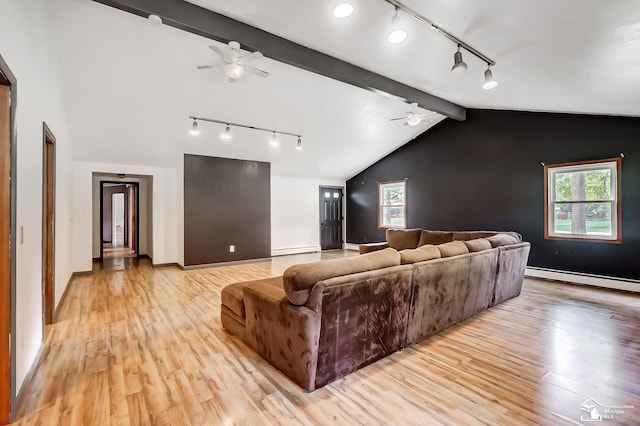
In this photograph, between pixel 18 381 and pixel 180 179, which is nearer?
pixel 18 381

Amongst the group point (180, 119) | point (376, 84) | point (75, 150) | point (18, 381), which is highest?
point (376, 84)

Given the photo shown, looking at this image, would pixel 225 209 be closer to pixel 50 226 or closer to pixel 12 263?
pixel 50 226

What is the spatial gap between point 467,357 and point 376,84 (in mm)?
3720

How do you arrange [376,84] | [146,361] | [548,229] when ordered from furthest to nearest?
1. [548,229]
2. [376,84]
3. [146,361]

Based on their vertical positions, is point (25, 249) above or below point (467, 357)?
above

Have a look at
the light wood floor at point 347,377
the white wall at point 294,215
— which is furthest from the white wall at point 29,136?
the white wall at point 294,215

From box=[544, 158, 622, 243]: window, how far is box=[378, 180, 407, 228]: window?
3172 millimetres

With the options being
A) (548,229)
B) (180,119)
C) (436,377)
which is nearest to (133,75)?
(180,119)

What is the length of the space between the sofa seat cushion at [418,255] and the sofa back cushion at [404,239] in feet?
8.66

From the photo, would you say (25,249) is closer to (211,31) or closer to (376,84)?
(211,31)

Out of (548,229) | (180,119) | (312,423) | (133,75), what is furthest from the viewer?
(548,229)

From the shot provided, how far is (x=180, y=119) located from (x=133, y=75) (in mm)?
1209

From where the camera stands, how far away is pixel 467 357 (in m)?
2.55

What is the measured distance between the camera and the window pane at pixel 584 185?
485 centimetres
